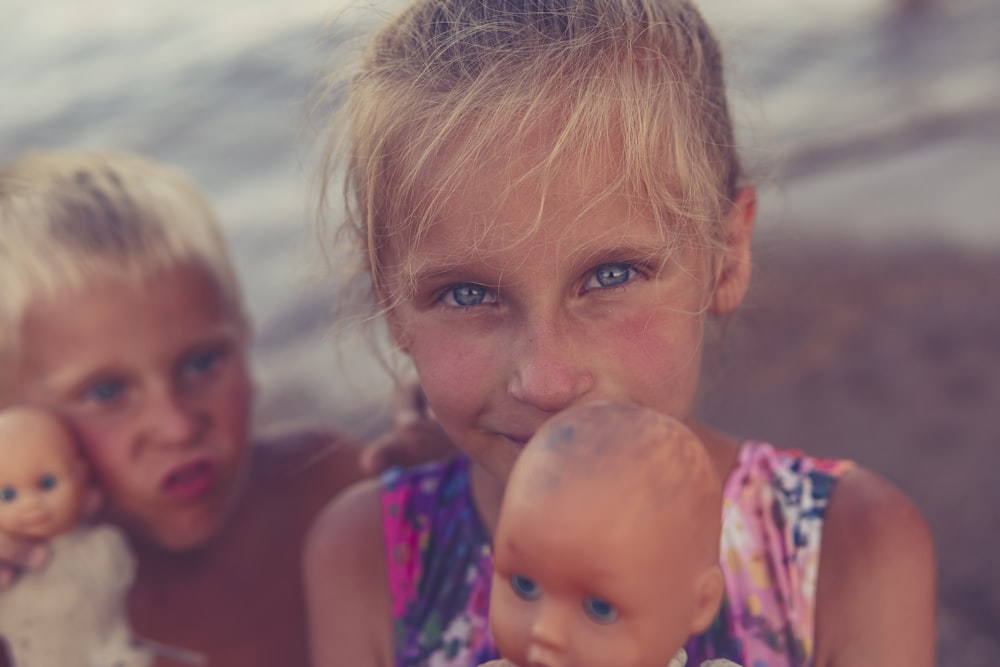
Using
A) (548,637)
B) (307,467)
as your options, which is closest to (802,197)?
(307,467)

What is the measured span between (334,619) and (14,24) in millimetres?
7914

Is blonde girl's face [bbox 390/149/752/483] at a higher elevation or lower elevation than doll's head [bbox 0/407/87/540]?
higher

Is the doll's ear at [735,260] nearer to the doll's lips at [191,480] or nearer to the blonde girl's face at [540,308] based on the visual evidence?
the blonde girl's face at [540,308]

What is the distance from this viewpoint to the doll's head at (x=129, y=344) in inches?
79.7

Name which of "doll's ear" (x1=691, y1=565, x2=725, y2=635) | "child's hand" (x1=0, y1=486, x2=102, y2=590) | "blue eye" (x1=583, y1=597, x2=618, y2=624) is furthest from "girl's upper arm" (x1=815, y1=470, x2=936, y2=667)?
"child's hand" (x1=0, y1=486, x2=102, y2=590)

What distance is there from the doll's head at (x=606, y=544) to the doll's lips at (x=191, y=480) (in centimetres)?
117

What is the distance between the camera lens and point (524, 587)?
1061mm

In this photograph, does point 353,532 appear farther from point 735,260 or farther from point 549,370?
point 735,260

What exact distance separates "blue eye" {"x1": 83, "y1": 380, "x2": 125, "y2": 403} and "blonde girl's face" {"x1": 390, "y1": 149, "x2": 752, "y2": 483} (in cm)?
79

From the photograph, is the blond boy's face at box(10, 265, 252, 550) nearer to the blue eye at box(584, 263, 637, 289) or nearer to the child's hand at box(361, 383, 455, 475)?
the child's hand at box(361, 383, 455, 475)

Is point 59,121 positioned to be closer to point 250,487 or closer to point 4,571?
point 250,487

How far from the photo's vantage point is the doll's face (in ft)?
3.27

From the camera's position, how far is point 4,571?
1.85m

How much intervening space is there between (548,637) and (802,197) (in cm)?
419
